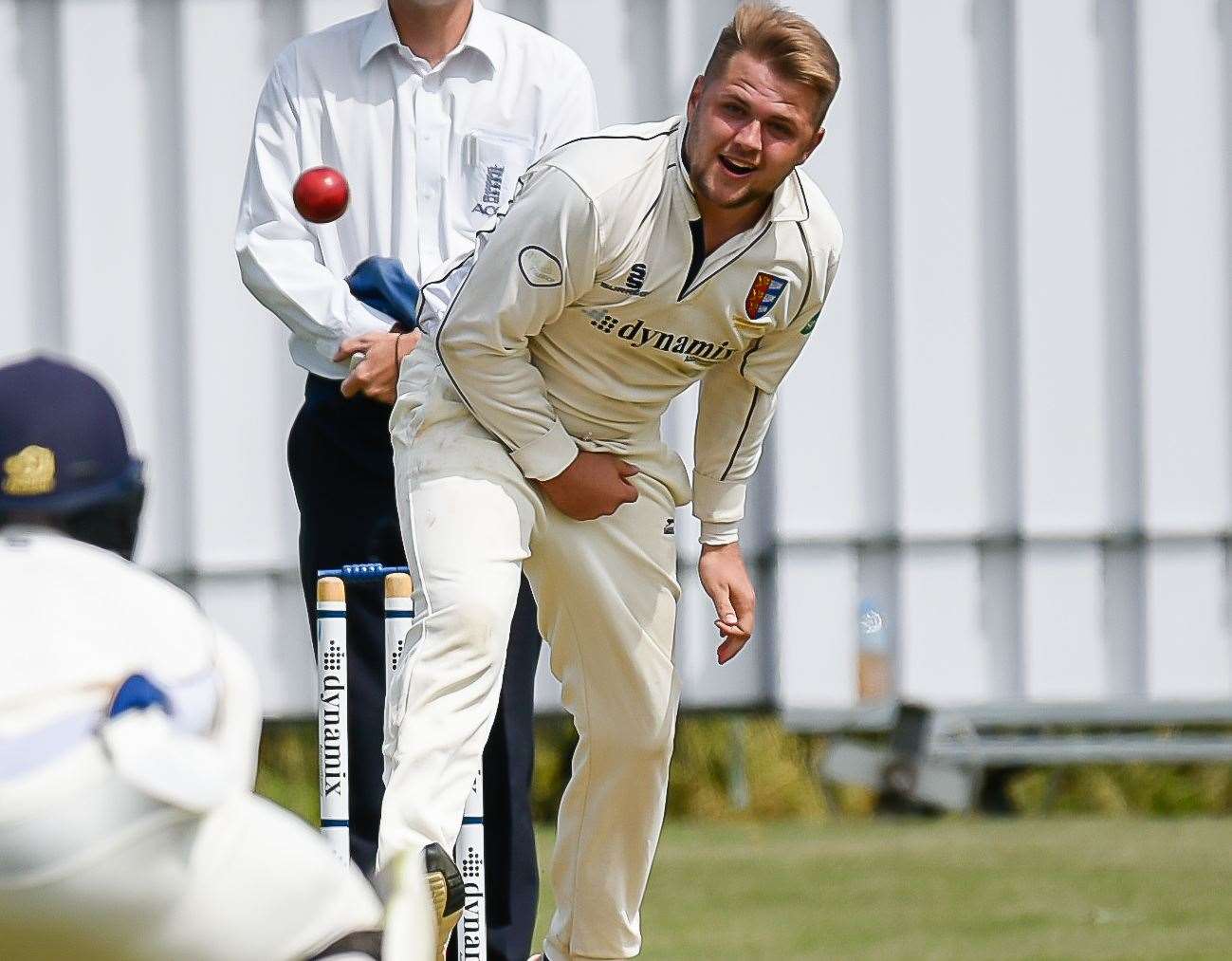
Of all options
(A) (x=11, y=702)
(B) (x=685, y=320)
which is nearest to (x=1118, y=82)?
(B) (x=685, y=320)

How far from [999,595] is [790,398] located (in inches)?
32.8

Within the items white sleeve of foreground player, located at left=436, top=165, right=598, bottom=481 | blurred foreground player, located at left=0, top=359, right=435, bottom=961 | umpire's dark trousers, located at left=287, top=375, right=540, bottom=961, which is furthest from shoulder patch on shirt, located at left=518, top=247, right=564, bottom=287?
blurred foreground player, located at left=0, top=359, right=435, bottom=961

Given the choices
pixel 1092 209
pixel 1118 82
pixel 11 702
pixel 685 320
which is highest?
pixel 1118 82

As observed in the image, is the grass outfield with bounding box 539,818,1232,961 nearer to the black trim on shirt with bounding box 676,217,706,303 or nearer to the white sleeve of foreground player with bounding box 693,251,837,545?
the white sleeve of foreground player with bounding box 693,251,837,545

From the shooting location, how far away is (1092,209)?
5988mm

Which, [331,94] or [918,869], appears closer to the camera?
[331,94]

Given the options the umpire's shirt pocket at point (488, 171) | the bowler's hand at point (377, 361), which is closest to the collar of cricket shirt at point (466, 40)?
the umpire's shirt pocket at point (488, 171)

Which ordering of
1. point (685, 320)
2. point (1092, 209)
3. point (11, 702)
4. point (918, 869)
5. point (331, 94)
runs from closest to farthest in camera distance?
point (11, 702) < point (685, 320) < point (331, 94) < point (918, 869) < point (1092, 209)

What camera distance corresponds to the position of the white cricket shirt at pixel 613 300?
2949 mm

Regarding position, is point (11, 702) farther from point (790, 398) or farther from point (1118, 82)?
point (1118, 82)

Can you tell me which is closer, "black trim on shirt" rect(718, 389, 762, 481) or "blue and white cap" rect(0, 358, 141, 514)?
"blue and white cap" rect(0, 358, 141, 514)

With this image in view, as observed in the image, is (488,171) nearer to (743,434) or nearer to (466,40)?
(466,40)

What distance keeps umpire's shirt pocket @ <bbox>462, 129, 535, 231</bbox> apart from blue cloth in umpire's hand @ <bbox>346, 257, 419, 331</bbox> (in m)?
0.18

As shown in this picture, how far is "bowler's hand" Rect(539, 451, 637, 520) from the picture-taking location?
3.07m
